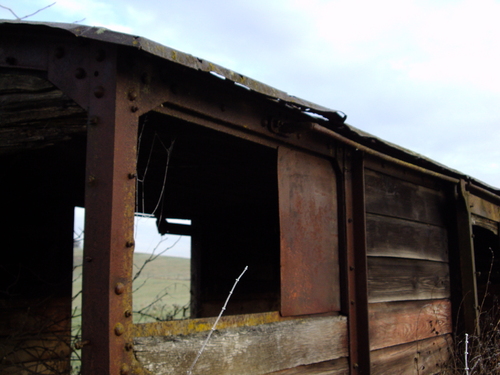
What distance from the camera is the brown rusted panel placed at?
3322 mm

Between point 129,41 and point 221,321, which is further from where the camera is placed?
point 221,321

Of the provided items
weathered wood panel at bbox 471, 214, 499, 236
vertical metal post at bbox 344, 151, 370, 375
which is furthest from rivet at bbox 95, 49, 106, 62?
weathered wood panel at bbox 471, 214, 499, 236

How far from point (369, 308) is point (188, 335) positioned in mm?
1970

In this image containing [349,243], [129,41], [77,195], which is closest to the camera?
[129,41]

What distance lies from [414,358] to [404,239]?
1.15 metres

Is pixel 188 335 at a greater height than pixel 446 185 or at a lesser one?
lesser

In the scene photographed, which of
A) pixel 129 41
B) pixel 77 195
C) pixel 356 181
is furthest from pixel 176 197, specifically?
pixel 129 41

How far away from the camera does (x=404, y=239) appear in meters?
4.67

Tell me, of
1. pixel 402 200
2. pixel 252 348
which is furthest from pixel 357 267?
pixel 252 348

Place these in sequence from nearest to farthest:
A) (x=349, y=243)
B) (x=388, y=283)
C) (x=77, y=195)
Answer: (x=349, y=243), (x=388, y=283), (x=77, y=195)

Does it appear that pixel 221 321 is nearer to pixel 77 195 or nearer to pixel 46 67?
pixel 46 67

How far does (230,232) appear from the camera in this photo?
6.79 meters

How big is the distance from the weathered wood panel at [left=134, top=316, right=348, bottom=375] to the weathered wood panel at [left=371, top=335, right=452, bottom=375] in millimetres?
553

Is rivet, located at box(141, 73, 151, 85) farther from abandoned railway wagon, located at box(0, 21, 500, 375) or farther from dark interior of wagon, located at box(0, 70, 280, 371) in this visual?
dark interior of wagon, located at box(0, 70, 280, 371)
